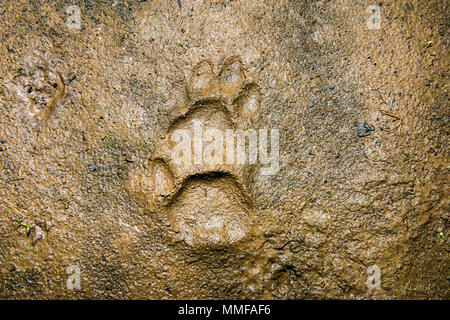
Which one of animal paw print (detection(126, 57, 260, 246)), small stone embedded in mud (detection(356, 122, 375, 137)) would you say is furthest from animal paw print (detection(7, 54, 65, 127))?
small stone embedded in mud (detection(356, 122, 375, 137))

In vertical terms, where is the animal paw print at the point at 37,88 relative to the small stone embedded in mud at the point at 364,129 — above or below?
above

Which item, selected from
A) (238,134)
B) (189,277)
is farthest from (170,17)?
(189,277)

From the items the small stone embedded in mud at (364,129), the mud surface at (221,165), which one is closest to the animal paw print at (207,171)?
the mud surface at (221,165)

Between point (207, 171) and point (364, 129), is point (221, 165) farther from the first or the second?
point (364, 129)

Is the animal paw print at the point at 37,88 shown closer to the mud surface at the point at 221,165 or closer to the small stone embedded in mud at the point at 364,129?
the mud surface at the point at 221,165

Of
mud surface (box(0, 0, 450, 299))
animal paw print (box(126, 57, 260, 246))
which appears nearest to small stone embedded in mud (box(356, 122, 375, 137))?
mud surface (box(0, 0, 450, 299))

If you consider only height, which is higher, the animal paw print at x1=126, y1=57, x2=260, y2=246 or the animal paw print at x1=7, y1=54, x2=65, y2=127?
the animal paw print at x1=7, y1=54, x2=65, y2=127

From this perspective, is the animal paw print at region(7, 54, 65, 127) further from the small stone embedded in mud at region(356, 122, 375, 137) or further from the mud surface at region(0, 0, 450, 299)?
the small stone embedded in mud at region(356, 122, 375, 137)

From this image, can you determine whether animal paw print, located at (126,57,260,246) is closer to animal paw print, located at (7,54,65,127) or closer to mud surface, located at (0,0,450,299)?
mud surface, located at (0,0,450,299)
